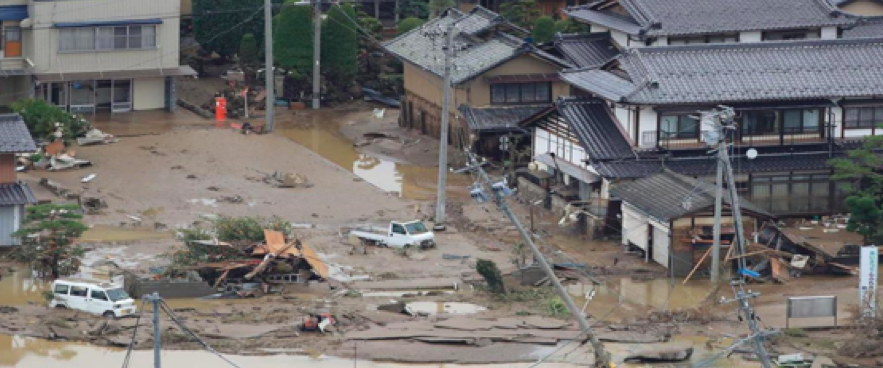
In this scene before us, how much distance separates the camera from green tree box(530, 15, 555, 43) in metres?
61.7

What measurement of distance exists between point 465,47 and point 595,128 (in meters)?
11.2

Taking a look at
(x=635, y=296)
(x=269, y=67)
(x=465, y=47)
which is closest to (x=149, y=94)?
(x=269, y=67)

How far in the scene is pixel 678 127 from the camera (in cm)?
4625

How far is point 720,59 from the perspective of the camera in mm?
47344

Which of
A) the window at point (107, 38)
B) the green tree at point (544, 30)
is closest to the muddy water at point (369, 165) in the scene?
the window at point (107, 38)

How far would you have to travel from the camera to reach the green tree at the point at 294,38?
6194 cm

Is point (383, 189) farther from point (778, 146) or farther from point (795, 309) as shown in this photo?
point (795, 309)

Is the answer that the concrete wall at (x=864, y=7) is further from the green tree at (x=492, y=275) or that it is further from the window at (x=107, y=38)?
the window at (x=107, y=38)

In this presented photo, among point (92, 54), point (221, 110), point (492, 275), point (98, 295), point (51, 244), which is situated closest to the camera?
point (98, 295)

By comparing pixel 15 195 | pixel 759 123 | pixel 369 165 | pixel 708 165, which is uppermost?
pixel 759 123

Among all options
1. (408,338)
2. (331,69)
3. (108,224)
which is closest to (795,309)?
(408,338)

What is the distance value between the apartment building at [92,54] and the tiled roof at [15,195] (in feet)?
53.2

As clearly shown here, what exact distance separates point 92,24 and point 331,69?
349 inches

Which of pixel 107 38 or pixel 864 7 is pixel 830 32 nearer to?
pixel 864 7
